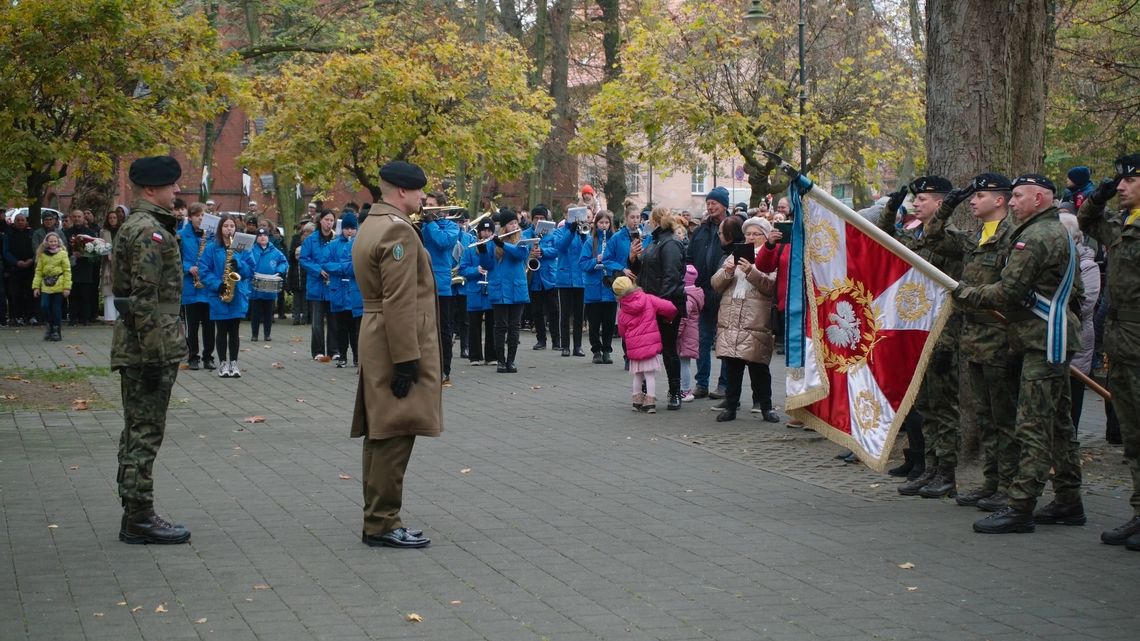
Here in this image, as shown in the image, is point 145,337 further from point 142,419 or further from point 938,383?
point 938,383

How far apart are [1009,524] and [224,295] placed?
11066 mm

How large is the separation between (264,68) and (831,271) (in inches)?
1236

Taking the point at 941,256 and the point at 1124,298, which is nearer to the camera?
the point at 1124,298

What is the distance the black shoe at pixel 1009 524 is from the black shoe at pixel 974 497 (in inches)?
29.0

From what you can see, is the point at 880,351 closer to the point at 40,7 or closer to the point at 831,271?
the point at 831,271

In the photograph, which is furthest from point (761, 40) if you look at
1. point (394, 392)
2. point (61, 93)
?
point (394, 392)

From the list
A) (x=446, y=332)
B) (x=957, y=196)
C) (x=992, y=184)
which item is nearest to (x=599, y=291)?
(x=446, y=332)

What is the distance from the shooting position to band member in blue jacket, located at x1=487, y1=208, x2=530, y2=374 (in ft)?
56.9

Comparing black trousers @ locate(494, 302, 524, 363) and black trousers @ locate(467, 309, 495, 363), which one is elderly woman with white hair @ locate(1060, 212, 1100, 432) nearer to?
black trousers @ locate(494, 302, 524, 363)

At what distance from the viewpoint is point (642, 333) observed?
527 inches

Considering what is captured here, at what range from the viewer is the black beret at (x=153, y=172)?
25.1 feet

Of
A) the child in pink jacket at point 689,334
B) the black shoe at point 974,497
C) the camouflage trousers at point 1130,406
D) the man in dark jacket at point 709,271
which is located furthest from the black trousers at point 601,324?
the camouflage trousers at point 1130,406

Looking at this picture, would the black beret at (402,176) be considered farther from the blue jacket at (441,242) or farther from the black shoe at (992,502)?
the blue jacket at (441,242)

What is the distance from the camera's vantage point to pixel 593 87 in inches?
1710
